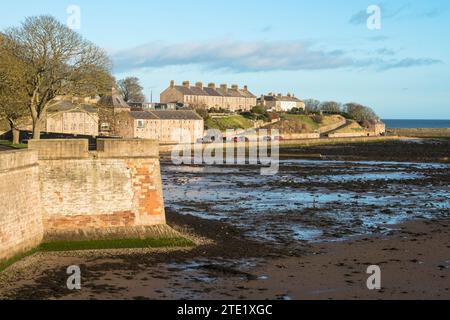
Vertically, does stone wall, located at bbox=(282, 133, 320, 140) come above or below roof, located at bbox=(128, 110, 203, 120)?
below

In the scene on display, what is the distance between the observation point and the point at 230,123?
10612 cm

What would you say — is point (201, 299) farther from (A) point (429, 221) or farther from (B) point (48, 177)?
(A) point (429, 221)

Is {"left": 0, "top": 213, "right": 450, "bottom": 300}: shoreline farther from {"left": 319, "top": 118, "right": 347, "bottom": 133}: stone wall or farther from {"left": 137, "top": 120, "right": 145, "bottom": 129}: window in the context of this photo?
{"left": 319, "top": 118, "right": 347, "bottom": 133}: stone wall

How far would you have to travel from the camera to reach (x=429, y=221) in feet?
93.4

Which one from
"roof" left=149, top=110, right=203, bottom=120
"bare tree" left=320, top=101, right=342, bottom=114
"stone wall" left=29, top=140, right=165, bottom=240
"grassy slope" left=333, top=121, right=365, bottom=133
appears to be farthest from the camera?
"bare tree" left=320, top=101, right=342, bottom=114

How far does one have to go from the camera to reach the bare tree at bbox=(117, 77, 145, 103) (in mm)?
113125

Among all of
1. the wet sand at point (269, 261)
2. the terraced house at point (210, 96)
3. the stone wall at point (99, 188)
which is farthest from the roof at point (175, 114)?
the stone wall at point (99, 188)

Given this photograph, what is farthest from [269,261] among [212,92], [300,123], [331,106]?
[331,106]

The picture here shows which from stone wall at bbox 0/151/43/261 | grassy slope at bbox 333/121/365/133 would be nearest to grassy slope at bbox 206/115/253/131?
grassy slope at bbox 333/121/365/133

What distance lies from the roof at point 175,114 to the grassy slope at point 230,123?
12592mm

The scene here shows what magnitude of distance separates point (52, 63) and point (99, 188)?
15.3 meters

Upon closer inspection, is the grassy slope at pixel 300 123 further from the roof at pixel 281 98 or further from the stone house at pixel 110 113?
the stone house at pixel 110 113

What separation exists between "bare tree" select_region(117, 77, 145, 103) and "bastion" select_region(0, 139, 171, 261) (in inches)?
3628
